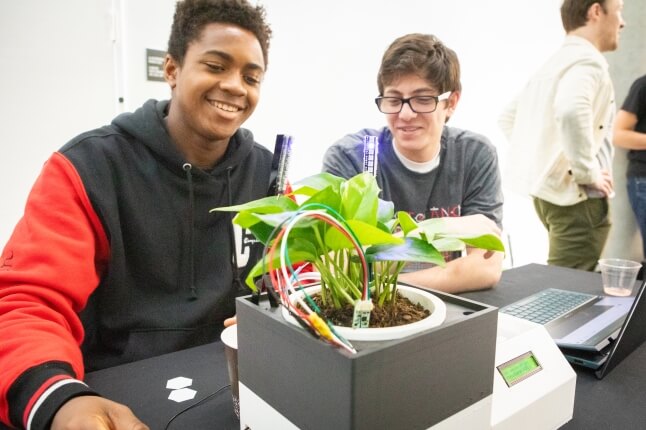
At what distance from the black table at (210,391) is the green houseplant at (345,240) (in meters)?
0.26

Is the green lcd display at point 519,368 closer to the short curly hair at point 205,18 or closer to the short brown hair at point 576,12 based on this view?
the short curly hair at point 205,18

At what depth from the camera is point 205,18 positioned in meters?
1.12

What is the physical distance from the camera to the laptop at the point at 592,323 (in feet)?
2.56

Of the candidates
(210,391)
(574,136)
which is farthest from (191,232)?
(574,136)

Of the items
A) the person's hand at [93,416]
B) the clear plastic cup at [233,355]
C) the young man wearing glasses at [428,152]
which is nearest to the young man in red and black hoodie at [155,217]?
the person's hand at [93,416]

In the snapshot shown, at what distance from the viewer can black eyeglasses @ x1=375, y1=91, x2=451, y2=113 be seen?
1375 mm

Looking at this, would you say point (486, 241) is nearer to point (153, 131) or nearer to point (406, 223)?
point (406, 223)

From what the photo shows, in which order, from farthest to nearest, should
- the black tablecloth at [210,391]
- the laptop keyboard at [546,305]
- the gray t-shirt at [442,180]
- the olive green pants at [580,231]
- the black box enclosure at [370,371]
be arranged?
1. the olive green pants at [580,231]
2. the gray t-shirt at [442,180]
3. the laptop keyboard at [546,305]
4. the black tablecloth at [210,391]
5. the black box enclosure at [370,371]

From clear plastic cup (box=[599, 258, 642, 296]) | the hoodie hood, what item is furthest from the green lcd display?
the hoodie hood

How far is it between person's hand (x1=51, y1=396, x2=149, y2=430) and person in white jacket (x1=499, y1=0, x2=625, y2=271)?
1871mm

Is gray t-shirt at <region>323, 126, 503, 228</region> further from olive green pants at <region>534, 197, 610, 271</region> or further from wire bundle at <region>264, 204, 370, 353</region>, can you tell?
wire bundle at <region>264, 204, 370, 353</region>

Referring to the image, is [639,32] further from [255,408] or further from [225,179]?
[255,408]

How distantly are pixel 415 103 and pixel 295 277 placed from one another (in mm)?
1023

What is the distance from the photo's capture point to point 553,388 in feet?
2.03
